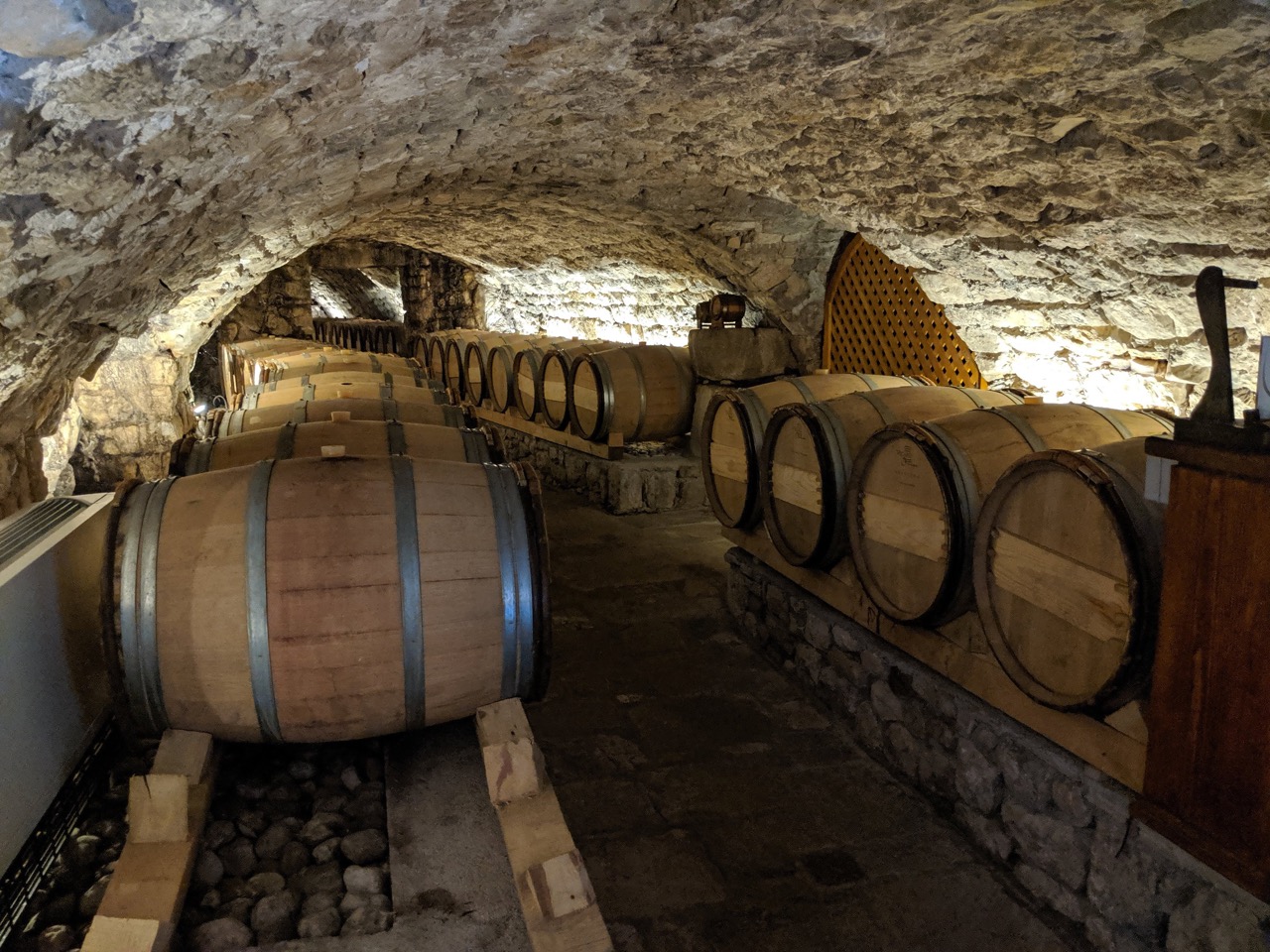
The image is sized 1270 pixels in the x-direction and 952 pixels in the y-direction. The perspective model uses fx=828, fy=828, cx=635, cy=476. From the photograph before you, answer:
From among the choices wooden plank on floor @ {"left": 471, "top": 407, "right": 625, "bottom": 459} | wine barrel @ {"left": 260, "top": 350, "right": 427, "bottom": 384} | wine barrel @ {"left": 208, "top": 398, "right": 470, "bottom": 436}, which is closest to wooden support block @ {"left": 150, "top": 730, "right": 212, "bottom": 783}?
wine barrel @ {"left": 208, "top": 398, "right": 470, "bottom": 436}

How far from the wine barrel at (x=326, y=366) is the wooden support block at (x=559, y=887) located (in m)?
4.48

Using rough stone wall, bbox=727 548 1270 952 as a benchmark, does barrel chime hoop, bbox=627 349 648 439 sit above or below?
above

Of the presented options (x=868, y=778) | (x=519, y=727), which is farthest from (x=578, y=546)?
(x=519, y=727)

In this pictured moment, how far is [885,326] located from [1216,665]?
3.97 meters

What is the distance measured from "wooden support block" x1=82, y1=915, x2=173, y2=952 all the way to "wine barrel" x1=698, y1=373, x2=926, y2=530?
275 centimetres

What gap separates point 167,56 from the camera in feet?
5.37

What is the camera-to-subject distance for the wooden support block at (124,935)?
1525 mm

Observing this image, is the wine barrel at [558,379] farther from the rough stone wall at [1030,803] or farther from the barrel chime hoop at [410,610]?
the barrel chime hoop at [410,610]

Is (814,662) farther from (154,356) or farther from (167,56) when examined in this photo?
(154,356)

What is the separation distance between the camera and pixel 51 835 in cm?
192

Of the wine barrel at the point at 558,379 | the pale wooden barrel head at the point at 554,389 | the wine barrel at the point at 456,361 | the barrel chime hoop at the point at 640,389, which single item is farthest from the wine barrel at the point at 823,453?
the wine barrel at the point at 456,361

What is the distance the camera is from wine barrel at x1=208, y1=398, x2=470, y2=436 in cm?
374

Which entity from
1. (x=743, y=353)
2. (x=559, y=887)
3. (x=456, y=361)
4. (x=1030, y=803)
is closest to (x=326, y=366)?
(x=743, y=353)

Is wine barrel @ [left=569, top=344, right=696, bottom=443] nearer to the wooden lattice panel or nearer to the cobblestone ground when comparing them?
the wooden lattice panel
